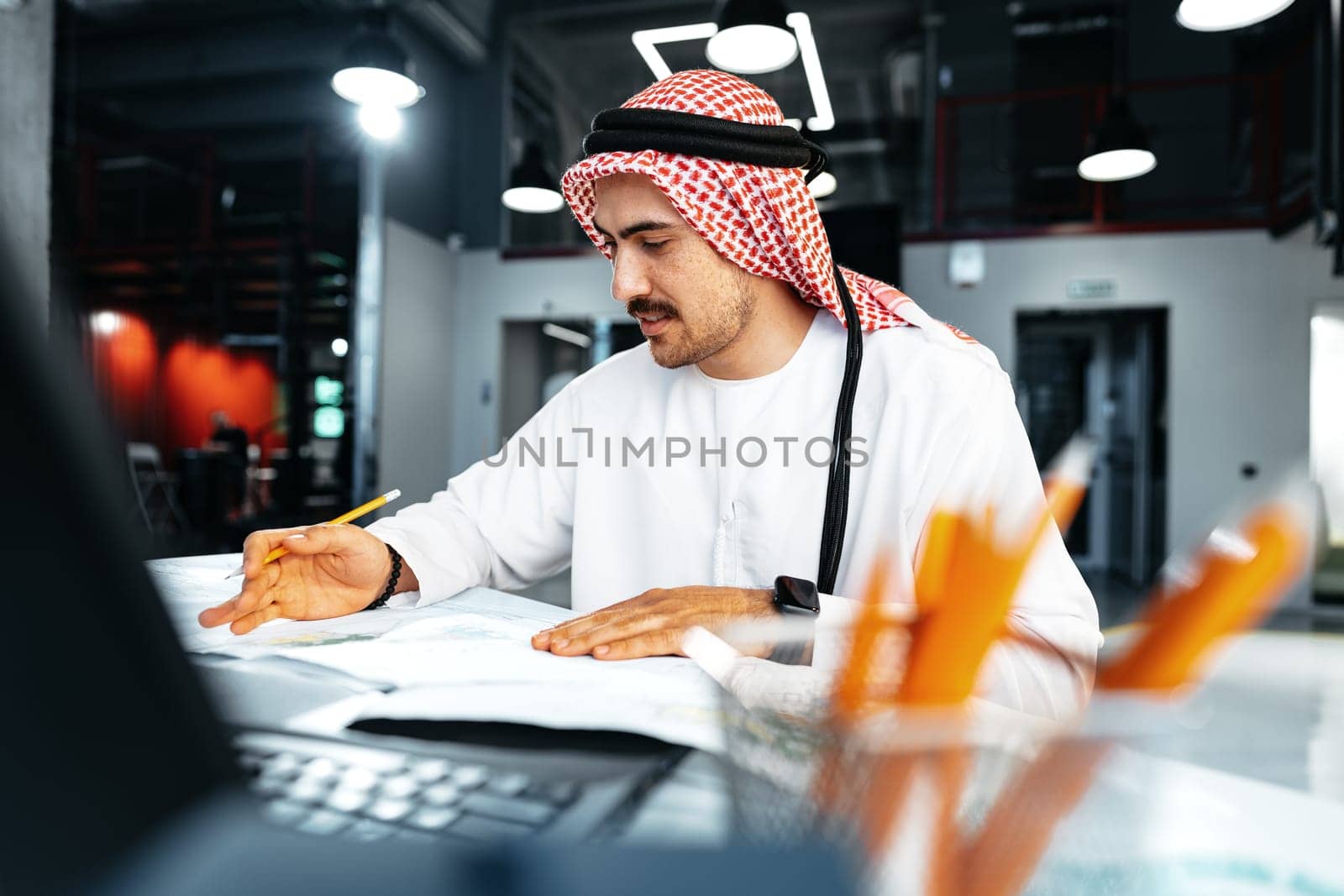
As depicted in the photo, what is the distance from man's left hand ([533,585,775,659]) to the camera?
0.75 metres

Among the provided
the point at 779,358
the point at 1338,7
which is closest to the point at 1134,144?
the point at 1338,7

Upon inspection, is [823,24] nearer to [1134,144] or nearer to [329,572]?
[1134,144]

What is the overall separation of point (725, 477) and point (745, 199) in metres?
0.43

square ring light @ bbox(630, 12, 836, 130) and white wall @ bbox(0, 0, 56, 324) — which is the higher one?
square ring light @ bbox(630, 12, 836, 130)

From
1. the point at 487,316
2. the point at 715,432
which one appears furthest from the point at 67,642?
the point at 487,316

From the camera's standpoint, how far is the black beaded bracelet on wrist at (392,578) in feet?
3.54

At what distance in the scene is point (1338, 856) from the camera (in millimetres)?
357

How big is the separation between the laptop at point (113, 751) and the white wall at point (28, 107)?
13.6ft

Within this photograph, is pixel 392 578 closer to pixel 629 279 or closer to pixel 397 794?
pixel 629 279

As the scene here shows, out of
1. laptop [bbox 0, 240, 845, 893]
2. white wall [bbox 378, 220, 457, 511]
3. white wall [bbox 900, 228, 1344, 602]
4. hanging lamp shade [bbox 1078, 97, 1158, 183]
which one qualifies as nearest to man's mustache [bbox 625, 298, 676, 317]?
laptop [bbox 0, 240, 845, 893]

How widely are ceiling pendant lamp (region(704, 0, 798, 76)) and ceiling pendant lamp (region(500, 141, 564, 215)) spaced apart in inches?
108

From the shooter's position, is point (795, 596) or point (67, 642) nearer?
point (67, 642)

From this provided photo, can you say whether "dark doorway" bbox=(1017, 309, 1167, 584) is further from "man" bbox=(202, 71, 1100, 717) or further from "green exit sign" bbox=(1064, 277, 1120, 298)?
"man" bbox=(202, 71, 1100, 717)

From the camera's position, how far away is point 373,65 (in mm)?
4742
